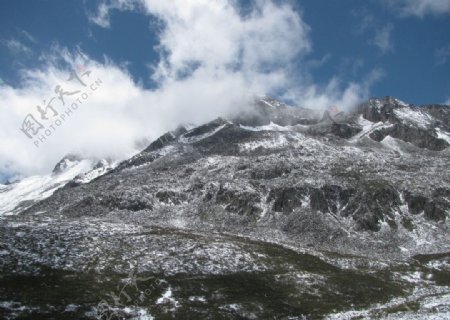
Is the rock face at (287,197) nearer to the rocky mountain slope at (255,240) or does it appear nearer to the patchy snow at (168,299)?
the rocky mountain slope at (255,240)

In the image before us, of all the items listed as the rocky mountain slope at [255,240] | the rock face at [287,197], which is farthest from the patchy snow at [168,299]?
the rock face at [287,197]

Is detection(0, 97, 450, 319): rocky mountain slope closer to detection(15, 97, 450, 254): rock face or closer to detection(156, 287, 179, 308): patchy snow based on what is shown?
detection(156, 287, 179, 308): patchy snow

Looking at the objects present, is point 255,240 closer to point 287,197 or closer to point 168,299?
point 287,197

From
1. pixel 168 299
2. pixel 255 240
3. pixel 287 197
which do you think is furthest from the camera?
pixel 287 197

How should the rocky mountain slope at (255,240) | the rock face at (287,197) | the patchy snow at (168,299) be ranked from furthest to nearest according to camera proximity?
the rock face at (287,197) → the rocky mountain slope at (255,240) → the patchy snow at (168,299)

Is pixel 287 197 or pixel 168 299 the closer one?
pixel 168 299

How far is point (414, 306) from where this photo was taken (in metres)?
57.8

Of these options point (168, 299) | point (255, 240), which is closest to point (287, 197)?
point (255, 240)

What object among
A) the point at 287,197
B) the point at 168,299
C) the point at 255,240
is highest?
the point at 287,197

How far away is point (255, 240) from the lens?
10375 cm

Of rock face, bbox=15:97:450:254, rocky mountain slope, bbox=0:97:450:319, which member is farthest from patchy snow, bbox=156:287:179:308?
rock face, bbox=15:97:450:254

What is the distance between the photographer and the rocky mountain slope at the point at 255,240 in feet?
191

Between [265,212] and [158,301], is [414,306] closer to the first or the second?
[158,301]

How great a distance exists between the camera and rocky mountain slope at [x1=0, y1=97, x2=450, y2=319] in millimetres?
58312
